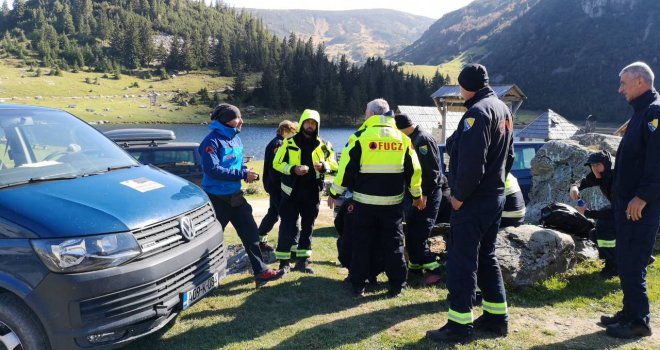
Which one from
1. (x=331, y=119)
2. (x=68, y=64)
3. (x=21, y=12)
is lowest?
(x=331, y=119)

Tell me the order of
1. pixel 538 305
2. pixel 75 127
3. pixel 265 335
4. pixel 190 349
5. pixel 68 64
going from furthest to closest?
pixel 68 64
pixel 538 305
pixel 75 127
pixel 265 335
pixel 190 349

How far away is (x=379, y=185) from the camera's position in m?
4.58

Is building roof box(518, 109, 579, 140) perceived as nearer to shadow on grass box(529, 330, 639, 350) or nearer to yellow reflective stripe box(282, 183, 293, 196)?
yellow reflective stripe box(282, 183, 293, 196)

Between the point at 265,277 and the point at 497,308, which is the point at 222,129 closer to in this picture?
the point at 265,277

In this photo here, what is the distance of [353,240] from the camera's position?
4.80 m

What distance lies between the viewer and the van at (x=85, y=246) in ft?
9.06

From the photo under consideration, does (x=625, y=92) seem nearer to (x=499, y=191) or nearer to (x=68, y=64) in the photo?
(x=499, y=191)

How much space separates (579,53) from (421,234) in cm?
13862

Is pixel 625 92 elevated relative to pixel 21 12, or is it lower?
lower

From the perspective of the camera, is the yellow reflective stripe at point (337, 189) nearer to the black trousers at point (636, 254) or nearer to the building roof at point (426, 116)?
the black trousers at point (636, 254)

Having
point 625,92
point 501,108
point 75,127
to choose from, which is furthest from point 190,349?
point 625,92

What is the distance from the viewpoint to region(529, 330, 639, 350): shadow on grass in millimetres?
3668

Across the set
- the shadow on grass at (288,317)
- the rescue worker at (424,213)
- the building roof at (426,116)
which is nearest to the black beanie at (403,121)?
the rescue worker at (424,213)

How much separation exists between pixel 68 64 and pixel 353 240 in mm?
161672
